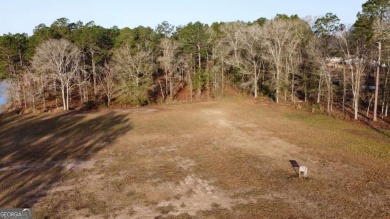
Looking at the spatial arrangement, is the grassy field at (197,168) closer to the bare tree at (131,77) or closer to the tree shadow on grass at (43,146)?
the tree shadow on grass at (43,146)

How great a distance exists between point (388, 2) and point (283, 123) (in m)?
13.7

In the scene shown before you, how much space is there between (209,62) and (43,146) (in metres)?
36.1

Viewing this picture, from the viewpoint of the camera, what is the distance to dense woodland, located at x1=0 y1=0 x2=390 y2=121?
1419 inches

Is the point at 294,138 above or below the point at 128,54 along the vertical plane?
below

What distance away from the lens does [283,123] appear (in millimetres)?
29562

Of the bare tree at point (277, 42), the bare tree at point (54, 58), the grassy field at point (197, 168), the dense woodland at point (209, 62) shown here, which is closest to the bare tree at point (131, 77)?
the dense woodland at point (209, 62)

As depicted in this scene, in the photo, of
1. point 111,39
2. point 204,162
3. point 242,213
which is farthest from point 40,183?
point 111,39

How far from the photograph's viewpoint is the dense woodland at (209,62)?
3603cm

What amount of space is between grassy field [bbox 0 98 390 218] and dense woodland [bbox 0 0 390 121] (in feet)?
31.3

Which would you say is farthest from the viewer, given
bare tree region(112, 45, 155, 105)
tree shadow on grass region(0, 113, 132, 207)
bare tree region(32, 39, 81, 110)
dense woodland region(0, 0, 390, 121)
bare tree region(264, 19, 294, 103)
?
bare tree region(112, 45, 155, 105)

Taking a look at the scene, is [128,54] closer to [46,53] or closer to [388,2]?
[46,53]

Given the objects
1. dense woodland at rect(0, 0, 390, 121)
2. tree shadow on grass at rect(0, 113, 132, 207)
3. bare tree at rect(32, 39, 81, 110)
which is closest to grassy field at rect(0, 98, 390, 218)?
tree shadow on grass at rect(0, 113, 132, 207)

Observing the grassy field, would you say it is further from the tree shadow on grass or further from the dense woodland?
the dense woodland

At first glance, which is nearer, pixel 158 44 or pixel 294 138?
pixel 294 138
